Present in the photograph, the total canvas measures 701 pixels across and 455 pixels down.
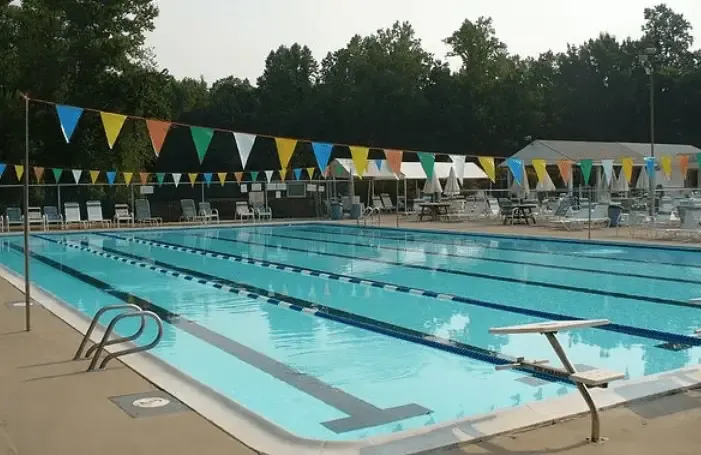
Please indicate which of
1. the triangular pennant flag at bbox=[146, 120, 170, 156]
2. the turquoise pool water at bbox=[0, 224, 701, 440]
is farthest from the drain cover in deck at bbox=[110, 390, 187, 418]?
the triangular pennant flag at bbox=[146, 120, 170, 156]

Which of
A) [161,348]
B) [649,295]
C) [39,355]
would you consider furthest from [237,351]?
[649,295]

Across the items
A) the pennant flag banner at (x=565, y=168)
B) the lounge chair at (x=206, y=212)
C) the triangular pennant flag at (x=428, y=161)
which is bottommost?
the lounge chair at (x=206, y=212)

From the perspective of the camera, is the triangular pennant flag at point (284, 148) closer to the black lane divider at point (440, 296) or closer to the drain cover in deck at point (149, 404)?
the black lane divider at point (440, 296)

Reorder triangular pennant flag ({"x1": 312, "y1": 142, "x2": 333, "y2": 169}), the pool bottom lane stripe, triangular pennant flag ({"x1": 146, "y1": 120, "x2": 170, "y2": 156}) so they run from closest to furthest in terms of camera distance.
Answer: the pool bottom lane stripe → triangular pennant flag ({"x1": 146, "y1": 120, "x2": 170, "y2": 156}) → triangular pennant flag ({"x1": 312, "y1": 142, "x2": 333, "y2": 169})

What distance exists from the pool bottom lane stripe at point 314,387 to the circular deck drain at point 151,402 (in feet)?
3.39

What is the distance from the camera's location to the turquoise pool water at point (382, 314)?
5.54 m

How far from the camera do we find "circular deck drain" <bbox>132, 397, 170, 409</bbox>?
451 cm

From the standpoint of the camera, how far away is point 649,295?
997 cm

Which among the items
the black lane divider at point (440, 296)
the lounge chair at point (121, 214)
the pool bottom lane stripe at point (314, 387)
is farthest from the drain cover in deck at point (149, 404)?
the lounge chair at point (121, 214)

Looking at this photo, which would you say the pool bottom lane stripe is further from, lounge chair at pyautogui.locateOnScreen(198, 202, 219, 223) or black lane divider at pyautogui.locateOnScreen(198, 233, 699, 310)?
lounge chair at pyautogui.locateOnScreen(198, 202, 219, 223)

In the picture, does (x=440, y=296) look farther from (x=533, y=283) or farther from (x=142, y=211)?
(x=142, y=211)

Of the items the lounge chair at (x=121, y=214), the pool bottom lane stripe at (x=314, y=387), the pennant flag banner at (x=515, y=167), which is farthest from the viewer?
the lounge chair at (x=121, y=214)

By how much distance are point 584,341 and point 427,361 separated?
69.1 inches

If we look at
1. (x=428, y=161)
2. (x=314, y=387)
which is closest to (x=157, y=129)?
(x=314, y=387)
